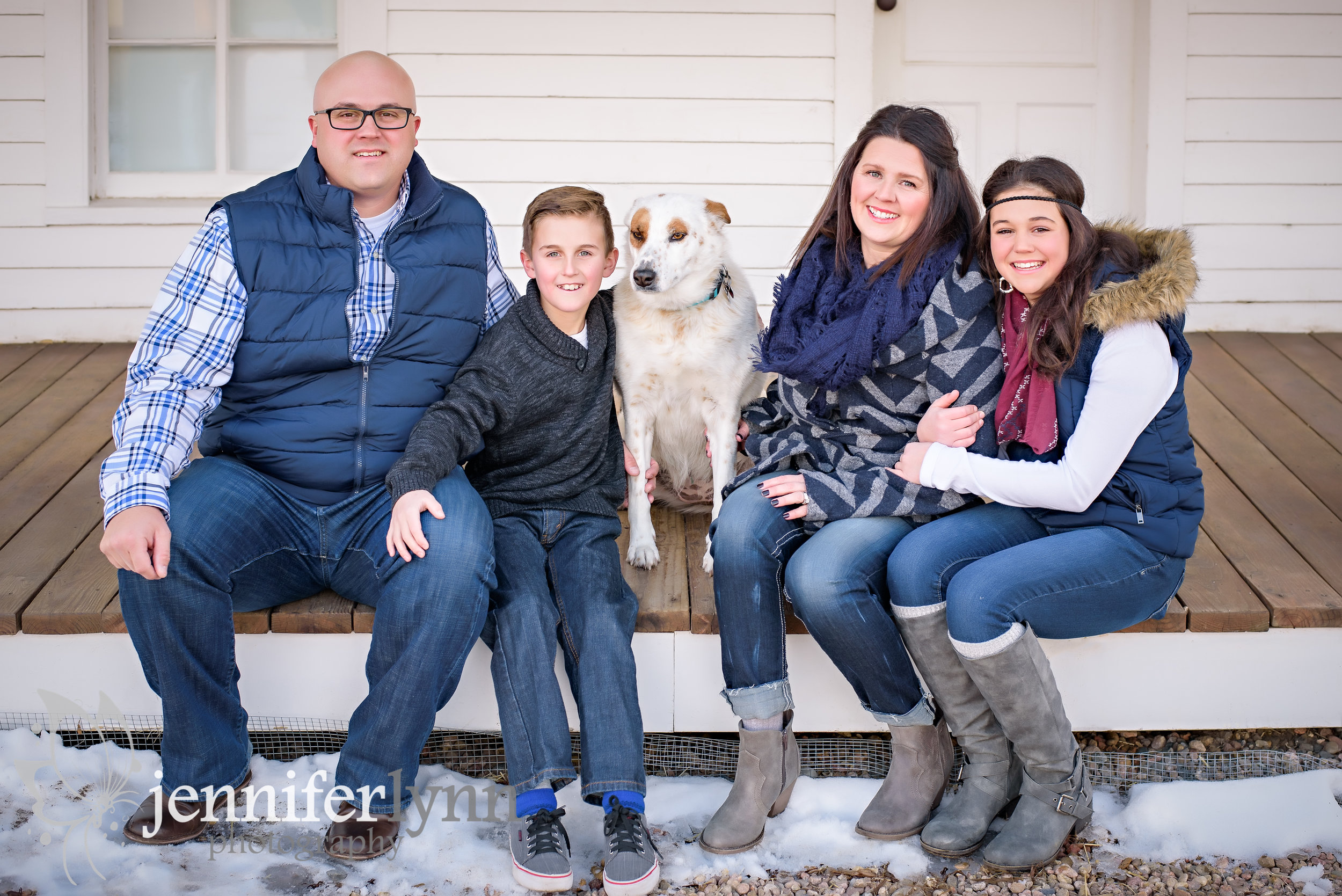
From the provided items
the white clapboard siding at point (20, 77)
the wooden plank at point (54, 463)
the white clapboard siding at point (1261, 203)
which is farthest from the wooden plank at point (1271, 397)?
the white clapboard siding at point (20, 77)

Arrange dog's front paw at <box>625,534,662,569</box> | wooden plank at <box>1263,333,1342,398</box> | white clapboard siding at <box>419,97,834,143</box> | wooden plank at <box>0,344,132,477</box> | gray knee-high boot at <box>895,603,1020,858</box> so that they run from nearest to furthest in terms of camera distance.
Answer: gray knee-high boot at <box>895,603,1020,858</box>
dog's front paw at <box>625,534,662,569</box>
wooden plank at <box>0,344,132,477</box>
wooden plank at <box>1263,333,1342,398</box>
white clapboard siding at <box>419,97,834,143</box>

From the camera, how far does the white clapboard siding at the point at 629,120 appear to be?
4035 millimetres

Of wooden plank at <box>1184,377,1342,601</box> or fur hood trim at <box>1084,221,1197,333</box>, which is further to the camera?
wooden plank at <box>1184,377,1342,601</box>

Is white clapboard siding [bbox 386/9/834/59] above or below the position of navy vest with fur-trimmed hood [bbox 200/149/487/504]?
above

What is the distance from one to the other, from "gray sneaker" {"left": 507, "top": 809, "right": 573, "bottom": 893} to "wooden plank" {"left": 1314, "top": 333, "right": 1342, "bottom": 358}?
11.4ft

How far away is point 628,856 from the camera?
1.87 meters

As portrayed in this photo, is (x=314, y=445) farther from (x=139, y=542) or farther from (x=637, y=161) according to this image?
(x=637, y=161)

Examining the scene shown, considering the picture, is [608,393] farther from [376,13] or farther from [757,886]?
[376,13]

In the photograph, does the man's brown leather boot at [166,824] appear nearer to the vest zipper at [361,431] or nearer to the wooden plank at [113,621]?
the wooden plank at [113,621]

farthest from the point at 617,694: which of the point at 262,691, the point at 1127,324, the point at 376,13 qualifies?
the point at 376,13

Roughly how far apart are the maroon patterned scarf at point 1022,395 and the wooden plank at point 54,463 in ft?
7.71

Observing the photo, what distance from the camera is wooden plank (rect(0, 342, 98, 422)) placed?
3.49 m

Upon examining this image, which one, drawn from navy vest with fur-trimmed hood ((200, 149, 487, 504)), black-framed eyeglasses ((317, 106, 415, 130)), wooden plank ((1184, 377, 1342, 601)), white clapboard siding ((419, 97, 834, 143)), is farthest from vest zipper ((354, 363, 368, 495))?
white clapboard siding ((419, 97, 834, 143))

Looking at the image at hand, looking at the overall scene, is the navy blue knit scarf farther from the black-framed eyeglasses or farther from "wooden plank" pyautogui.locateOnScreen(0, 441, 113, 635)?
"wooden plank" pyautogui.locateOnScreen(0, 441, 113, 635)
